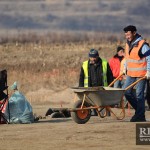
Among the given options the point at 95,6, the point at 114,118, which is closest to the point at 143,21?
the point at 95,6

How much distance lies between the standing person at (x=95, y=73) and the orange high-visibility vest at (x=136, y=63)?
1.10 m

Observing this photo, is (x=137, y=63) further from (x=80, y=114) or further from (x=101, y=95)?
(x=80, y=114)

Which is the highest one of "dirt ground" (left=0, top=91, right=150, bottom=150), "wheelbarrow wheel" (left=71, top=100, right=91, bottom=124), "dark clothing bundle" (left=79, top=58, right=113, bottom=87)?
"dark clothing bundle" (left=79, top=58, right=113, bottom=87)

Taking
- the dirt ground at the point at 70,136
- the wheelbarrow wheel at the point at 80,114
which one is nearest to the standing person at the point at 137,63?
the dirt ground at the point at 70,136

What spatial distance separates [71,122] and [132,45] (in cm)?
201

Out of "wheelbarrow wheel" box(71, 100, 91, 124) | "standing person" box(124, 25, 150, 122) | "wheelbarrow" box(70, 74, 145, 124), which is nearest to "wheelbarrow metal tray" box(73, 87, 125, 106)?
"wheelbarrow" box(70, 74, 145, 124)

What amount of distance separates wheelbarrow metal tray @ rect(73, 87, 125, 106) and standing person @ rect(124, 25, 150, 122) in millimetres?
326

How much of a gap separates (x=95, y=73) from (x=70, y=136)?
162 inches

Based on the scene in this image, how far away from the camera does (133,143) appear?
15.8 m

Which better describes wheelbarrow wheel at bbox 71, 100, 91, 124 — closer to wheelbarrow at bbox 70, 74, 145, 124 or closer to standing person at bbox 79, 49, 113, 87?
wheelbarrow at bbox 70, 74, 145, 124

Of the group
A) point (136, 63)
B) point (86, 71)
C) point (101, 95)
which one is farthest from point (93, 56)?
point (101, 95)

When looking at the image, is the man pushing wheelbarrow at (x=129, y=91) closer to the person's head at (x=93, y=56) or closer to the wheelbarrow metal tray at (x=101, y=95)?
the wheelbarrow metal tray at (x=101, y=95)

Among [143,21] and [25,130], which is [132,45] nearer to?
[25,130]

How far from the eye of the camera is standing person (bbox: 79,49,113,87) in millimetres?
20641
